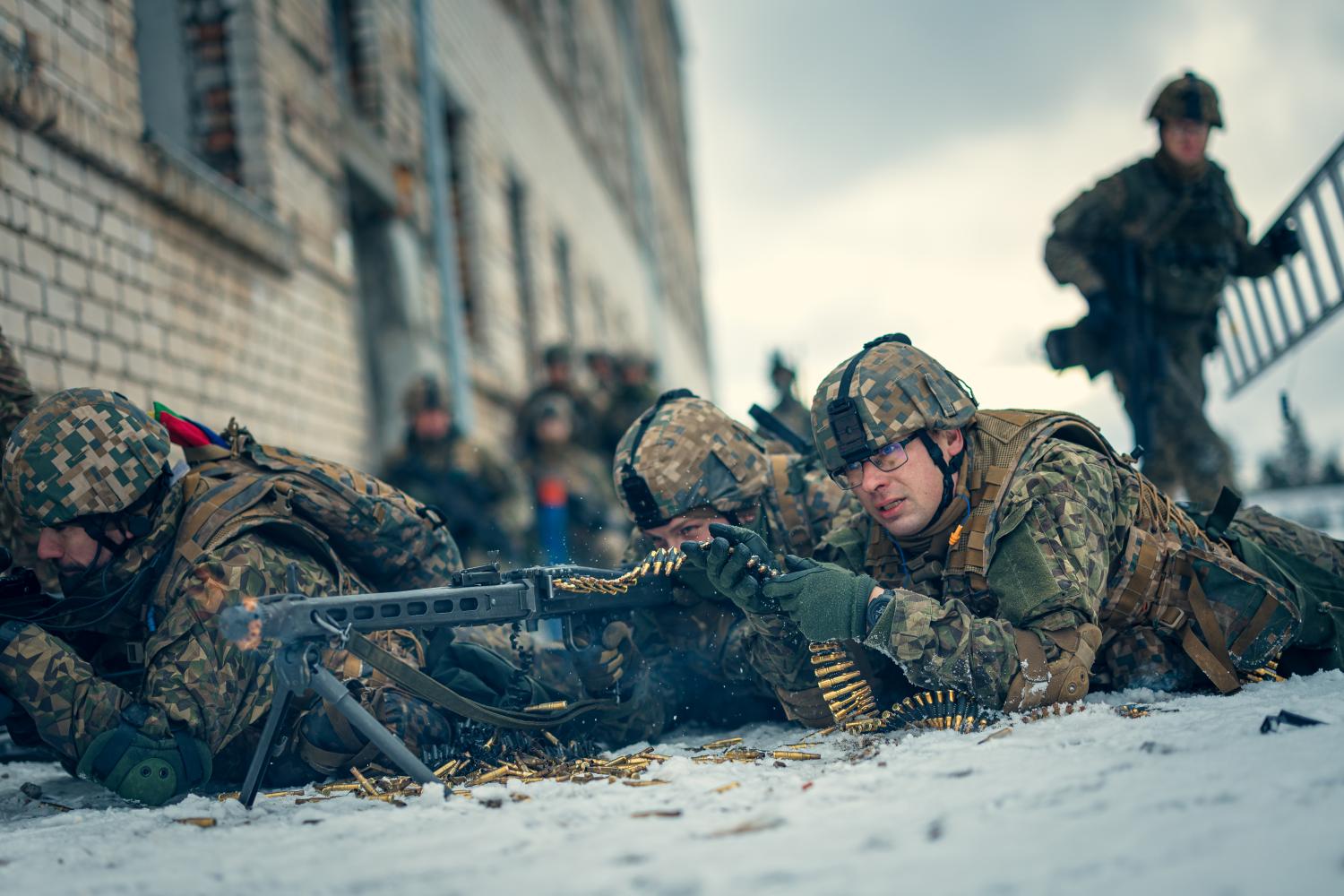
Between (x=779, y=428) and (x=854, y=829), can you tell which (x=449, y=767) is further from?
(x=779, y=428)

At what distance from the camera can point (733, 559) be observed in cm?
300

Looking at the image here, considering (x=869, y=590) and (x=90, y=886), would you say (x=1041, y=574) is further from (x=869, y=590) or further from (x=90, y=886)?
(x=90, y=886)

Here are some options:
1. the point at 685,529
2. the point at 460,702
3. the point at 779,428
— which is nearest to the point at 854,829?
the point at 460,702

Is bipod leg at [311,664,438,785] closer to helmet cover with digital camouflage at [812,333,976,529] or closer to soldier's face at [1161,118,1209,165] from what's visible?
helmet cover with digital camouflage at [812,333,976,529]

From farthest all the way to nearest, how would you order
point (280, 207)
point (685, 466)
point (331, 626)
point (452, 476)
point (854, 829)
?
point (452, 476) < point (280, 207) < point (685, 466) < point (331, 626) < point (854, 829)

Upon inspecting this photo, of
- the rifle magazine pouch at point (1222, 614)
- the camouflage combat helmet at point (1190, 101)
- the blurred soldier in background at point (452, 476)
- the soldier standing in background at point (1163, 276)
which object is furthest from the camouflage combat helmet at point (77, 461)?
the camouflage combat helmet at point (1190, 101)

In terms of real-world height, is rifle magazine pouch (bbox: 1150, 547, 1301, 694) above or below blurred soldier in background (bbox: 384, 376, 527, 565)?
below

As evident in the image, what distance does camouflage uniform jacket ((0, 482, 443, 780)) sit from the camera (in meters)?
3.05

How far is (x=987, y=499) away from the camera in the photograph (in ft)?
10.2

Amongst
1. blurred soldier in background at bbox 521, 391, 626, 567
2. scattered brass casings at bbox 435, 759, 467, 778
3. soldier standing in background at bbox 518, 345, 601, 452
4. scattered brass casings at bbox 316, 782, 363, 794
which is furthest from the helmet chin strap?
soldier standing in background at bbox 518, 345, 601, 452

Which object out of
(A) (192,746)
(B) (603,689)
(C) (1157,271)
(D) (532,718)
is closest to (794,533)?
→ (B) (603,689)

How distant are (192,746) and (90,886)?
1.00 metres

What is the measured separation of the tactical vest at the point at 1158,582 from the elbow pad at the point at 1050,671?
243 millimetres

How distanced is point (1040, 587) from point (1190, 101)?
3423 mm
